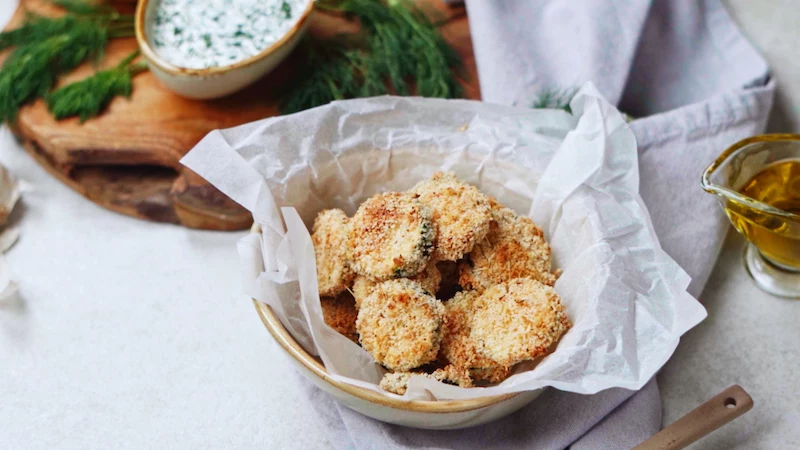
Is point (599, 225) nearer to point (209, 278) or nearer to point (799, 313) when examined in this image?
point (799, 313)

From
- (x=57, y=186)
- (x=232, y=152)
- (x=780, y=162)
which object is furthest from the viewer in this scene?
(x=57, y=186)

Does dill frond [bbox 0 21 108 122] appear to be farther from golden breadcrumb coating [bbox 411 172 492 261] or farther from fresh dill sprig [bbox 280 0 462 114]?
golden breadcrumb coating [bbox 411 172 492 261]

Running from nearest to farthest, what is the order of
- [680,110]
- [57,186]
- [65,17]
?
1. [680,110]
2. [57,186]
3. [65,17]

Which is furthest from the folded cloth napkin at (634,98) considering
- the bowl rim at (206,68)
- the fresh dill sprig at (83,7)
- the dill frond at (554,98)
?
the fresh dill sprig at (83,7)

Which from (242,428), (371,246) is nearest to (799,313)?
(371,246)

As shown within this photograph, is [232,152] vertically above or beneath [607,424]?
above

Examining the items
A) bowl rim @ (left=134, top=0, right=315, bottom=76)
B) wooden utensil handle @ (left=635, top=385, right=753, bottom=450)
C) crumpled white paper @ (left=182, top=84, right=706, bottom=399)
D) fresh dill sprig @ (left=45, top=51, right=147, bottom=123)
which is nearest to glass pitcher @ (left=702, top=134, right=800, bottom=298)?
crumpled white paper @ (left=182, top=84, right=706, bottom=399)

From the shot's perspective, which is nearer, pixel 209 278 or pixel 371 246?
pixel 371 246
